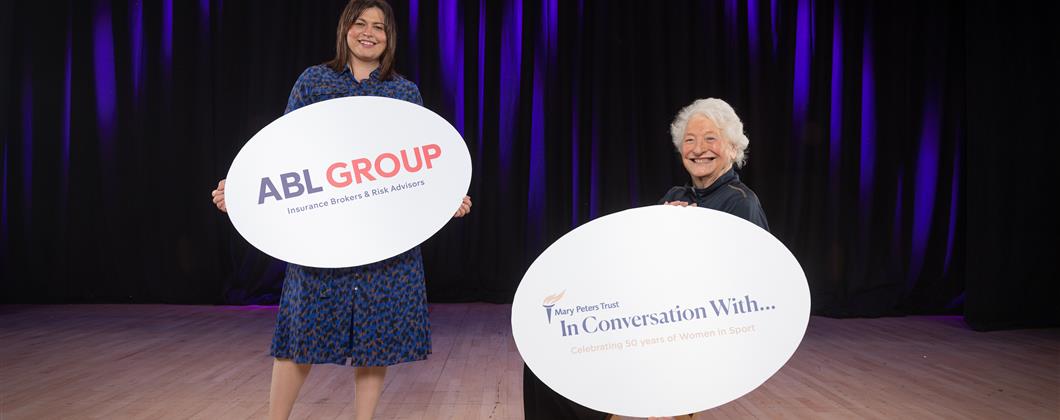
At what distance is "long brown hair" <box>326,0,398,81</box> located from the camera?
5.70 feet

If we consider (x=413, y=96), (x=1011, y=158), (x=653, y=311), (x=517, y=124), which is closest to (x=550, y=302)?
(x=653, y=311)

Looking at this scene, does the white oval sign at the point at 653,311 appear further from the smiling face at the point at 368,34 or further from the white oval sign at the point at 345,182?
the smiling face at the point at 368,34

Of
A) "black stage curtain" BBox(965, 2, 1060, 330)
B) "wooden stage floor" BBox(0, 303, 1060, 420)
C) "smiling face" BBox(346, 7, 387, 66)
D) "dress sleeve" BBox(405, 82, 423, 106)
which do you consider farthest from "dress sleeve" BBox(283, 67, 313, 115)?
"black stage curtain" BBox(965, 2, 1060, 330)

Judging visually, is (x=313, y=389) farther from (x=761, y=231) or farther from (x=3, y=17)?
(x=3, y=17)

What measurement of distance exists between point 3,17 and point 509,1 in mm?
3529

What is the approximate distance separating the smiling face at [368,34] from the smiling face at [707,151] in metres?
0.77

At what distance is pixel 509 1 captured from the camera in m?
5.43

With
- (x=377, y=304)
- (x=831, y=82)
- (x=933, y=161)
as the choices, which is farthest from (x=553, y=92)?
(x=377, y=304)

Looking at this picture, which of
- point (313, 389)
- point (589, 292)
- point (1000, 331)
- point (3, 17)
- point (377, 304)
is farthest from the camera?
point (3, 17)

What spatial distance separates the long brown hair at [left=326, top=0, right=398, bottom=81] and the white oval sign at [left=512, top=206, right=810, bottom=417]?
0.78m

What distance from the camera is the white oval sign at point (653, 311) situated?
1238 mm

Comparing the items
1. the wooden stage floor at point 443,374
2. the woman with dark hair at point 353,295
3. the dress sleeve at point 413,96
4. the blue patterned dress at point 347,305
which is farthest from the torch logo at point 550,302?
the wooden stage floor at point 443,374

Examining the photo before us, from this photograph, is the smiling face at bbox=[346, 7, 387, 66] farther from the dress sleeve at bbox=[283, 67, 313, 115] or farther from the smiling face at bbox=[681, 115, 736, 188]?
the smiling face at bbox=[681, 115, 736, 188]

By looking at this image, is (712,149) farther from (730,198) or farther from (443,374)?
(443,374)
